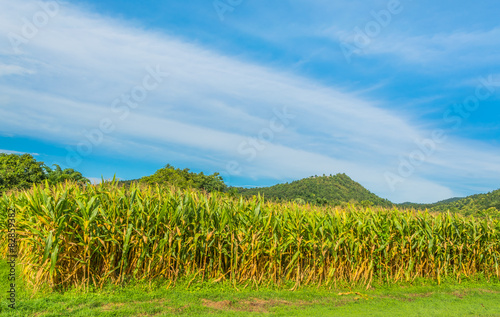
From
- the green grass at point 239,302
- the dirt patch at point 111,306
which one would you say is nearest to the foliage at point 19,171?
the green grass at point 239,302

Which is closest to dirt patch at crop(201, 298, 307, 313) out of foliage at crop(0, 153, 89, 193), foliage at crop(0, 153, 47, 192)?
foliage at crop(0, 153, 89, 193)

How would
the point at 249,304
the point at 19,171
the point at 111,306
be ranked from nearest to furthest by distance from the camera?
the point at 111,306 → the point at 249,304 → the point at 19,171

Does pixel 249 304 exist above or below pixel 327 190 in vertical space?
below

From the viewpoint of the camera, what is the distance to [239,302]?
5754 millimetres

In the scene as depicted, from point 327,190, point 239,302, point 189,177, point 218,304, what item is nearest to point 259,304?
point 239,302

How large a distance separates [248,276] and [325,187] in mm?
43669

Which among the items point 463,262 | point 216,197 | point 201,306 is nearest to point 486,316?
point 463,262

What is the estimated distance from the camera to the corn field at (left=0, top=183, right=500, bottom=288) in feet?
19.0

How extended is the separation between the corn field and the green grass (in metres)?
0.28

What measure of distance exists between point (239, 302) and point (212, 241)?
4.00 ft

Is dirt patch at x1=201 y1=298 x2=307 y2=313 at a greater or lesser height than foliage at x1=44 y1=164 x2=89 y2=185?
lesser

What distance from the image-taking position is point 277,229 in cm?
693

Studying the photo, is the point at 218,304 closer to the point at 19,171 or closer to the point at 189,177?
the point at 19,171

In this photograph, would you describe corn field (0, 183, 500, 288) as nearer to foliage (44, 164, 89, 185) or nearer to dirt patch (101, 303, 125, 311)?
dirt patch (101, 303, 125, 311)
